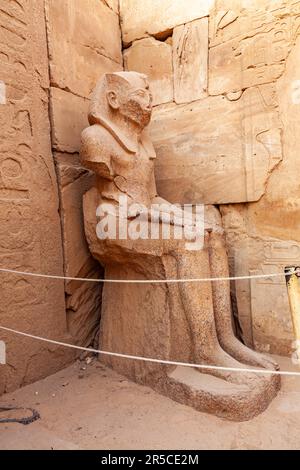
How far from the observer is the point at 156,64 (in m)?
3.87

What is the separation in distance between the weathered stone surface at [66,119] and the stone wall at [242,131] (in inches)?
29.6

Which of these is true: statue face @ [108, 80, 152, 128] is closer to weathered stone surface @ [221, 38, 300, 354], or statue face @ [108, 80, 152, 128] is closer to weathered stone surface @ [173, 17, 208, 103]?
weathered stone surface @ [173, 17, 208, 103]

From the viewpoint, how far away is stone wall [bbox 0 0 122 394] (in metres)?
2.72

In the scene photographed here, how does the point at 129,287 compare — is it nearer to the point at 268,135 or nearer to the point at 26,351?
the point at 26,351

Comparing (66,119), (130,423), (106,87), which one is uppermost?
(106,87)

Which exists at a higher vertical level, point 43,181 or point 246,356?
point 43,181

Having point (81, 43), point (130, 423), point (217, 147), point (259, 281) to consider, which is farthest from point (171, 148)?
point (130, 423)

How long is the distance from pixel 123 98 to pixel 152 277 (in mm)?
1360

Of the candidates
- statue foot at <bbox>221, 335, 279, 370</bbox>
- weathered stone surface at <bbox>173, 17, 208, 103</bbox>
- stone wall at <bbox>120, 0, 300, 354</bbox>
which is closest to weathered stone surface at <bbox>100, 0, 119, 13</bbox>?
stone wall at <bbox>120, 0, 300, 354</bbox>

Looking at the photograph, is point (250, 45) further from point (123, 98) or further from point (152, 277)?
point (152, 277)

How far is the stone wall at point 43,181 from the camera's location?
2.72 m

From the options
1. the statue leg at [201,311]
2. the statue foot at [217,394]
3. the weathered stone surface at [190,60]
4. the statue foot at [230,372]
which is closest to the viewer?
the statue foot at [217,394]

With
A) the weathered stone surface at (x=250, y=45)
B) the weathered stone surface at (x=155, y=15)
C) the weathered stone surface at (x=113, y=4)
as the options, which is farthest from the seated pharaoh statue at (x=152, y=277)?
the weathered stone surface at (x=113, y=4)

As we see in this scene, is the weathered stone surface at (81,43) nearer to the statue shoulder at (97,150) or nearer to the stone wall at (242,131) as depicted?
the stone wall at (242,131)
